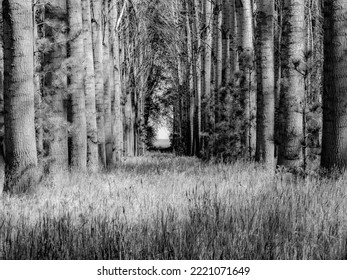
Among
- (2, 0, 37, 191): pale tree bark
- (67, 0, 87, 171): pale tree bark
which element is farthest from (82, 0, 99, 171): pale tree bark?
(2, 0, 37, 191): pale tree bark

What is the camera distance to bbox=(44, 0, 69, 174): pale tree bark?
8.66 metres

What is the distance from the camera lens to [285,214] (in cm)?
440

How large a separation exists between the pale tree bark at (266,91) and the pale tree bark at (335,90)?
311cm

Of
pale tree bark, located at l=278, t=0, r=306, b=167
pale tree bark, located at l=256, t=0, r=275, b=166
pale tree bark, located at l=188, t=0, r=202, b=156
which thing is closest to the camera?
pale tree bark, located at l=278, t=0, r=306, b=167

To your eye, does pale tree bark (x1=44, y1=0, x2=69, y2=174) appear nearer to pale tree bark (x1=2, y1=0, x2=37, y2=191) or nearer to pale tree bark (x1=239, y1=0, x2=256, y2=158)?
pale tree bark (x1=2, y1=0, x2=37, y2=191)

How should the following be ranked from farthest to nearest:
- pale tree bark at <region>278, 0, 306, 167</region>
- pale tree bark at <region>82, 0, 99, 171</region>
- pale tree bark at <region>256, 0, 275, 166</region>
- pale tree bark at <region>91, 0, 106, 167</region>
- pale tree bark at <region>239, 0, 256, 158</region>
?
pale tree bark at <region>91, 0, 106, 167</region> → pale tree bark at <region>239, 0, 256, 158</region> → pale tree bark at <region>82, 0, 99, 171</region> → pale tree bark at <region>256, 0, 275, 166</region> → pale tree bark at <region>278, 0, 306, 167</region>

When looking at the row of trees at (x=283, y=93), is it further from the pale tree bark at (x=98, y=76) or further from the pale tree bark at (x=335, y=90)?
the pale tree bark at (x=98, y=76)

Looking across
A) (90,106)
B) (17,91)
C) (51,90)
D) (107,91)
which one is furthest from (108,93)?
(17,91)

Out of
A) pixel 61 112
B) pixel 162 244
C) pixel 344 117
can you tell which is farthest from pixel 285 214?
pixel 61 112

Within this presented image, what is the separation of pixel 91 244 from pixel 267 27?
8.00 metres

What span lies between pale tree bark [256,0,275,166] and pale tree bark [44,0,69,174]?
422 centimetres

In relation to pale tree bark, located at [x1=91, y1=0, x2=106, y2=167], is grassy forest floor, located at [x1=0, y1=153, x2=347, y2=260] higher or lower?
lower

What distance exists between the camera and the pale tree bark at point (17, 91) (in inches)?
257

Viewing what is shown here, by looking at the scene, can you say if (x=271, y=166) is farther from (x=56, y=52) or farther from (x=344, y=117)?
(x=56, y=52)
